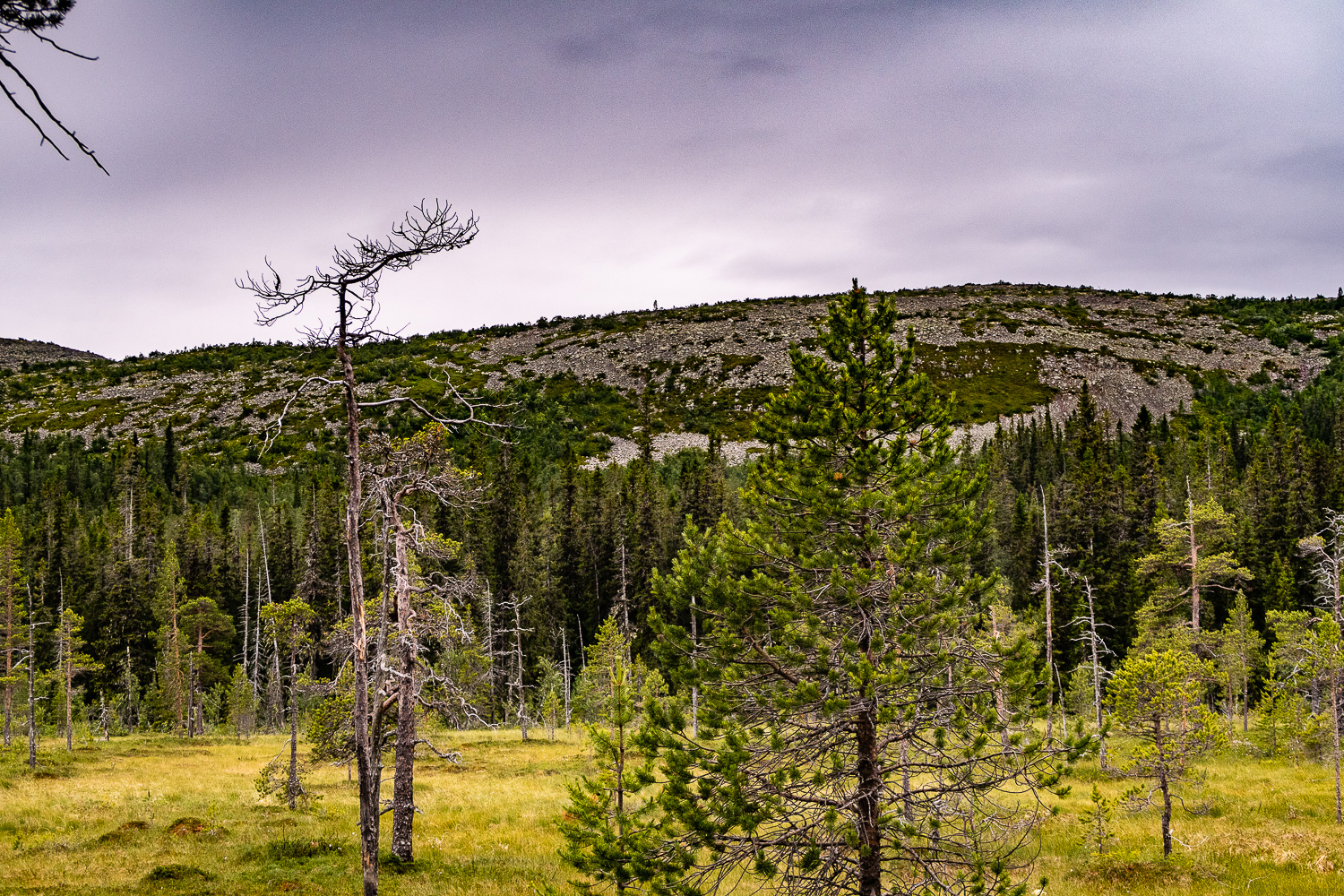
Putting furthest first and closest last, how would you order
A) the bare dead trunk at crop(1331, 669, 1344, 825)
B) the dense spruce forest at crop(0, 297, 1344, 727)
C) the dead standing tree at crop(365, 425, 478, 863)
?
the dense spruce forest at crop(0, 297, 1344, 727) < the bare dead trunk at crop(1331, 669, 1344, 825) < the dead standing tree at crop(365, 425, 478, 863)

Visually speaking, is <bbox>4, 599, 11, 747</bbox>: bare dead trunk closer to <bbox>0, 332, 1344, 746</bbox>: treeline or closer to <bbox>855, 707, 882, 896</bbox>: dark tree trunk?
<bbox>0, 332, 1344, 746</bbox>: treeline

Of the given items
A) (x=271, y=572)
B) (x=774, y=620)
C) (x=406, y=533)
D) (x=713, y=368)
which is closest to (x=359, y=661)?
(x=406, y=533)

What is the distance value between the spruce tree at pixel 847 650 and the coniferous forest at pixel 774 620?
0.07m

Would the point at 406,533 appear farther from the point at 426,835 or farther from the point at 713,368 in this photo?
the point at 713,368

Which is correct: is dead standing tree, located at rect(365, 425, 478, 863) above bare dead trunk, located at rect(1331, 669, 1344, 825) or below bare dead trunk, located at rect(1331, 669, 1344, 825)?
above

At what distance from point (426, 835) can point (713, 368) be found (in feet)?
463

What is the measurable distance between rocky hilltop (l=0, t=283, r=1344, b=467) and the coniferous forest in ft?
113

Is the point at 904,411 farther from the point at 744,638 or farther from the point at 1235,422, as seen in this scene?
the point at 1235,422

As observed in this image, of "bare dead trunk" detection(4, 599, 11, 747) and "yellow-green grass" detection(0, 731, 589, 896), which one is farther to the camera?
"bare dead trunk" detection(4, 599, 11, 747)

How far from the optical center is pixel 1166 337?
532 ft

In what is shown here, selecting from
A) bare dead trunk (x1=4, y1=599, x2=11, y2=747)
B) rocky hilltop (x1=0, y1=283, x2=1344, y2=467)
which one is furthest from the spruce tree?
rocky hilltop (x1=0, y1=283, x2=1344, y2=467)

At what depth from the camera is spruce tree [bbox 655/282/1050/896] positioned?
11.3 metres

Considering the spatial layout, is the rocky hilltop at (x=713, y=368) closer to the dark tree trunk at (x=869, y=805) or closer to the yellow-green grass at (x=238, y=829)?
the yellow-green grass at (x=238, y=829)

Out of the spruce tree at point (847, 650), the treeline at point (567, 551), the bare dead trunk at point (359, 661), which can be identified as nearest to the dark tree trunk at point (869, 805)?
the spruce tree at point (847, 650)
